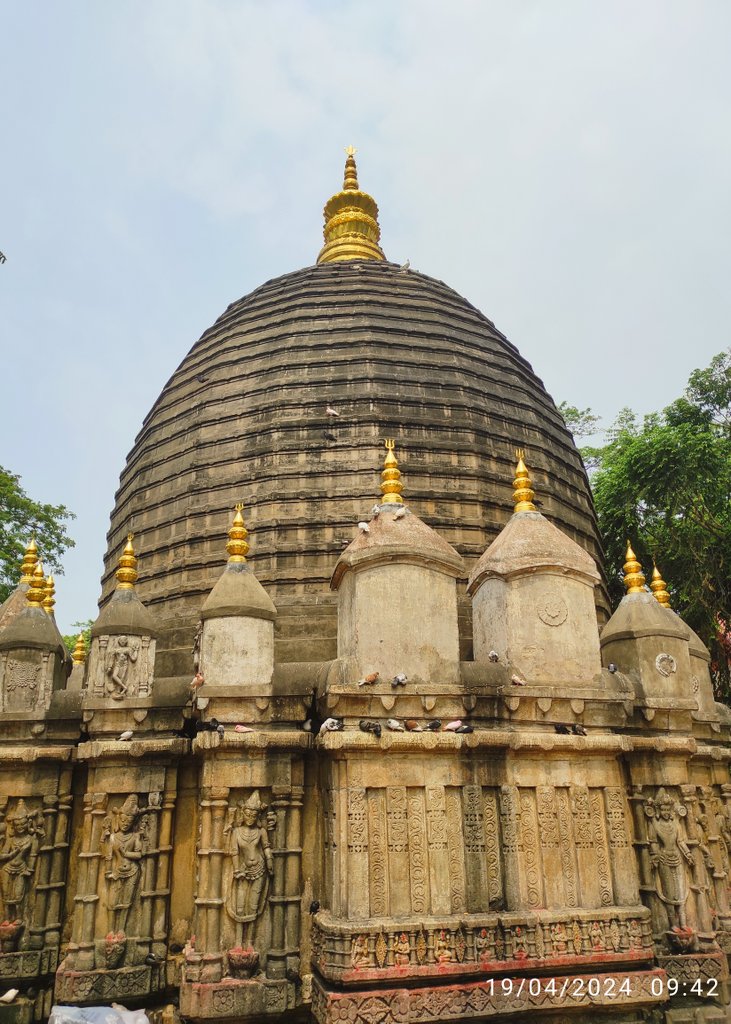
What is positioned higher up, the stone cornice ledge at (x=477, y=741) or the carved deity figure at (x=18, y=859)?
the stone cornice ledge at (x=477, y=741)

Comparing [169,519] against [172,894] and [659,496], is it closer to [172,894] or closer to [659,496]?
[172,894]

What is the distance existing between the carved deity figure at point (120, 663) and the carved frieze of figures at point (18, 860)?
5.35 feet

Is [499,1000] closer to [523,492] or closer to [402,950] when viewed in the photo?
[402,950]

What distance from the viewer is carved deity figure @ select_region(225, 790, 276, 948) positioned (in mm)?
6859

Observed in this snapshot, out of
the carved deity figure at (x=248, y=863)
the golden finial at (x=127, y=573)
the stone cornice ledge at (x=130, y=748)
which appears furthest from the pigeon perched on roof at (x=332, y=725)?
the golden finial at (x=127, y=573)

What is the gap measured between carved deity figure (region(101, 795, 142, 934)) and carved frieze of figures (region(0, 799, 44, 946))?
3.19 feet

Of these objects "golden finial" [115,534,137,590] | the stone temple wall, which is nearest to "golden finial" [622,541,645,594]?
the stone temple wall

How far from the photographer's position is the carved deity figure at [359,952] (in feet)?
20.7

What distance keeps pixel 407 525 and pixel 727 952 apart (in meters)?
6.05

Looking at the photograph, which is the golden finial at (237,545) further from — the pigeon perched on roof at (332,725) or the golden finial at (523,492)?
the golden finial at (523,492)

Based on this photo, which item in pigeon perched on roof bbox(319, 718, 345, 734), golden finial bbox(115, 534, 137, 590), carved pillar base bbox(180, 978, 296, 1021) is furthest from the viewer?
golden finial bbox(115, 534, 137, 590)

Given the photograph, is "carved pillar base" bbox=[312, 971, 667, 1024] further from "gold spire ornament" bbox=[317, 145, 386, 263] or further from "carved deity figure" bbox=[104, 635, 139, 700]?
"gold spire ornament" bbox=[317, 145, 386, 263]

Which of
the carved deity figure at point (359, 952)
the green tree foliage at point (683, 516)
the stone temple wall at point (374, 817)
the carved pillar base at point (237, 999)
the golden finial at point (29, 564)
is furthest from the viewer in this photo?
the green tree foliage at point (683, 516)

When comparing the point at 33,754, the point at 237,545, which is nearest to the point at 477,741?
the point at 237,545
